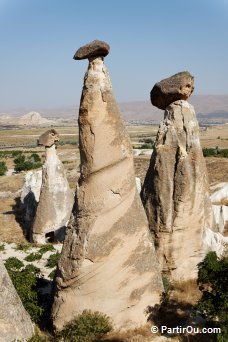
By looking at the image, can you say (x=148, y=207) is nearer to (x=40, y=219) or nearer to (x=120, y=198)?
(x=120, y=198)

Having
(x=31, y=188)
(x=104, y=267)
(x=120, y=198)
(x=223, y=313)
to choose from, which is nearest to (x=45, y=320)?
(x=104, y=267)

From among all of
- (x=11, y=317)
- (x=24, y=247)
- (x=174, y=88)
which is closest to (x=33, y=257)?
(x=24, y=247)

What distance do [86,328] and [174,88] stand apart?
5548 millimetres

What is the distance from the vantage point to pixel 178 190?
923 cm

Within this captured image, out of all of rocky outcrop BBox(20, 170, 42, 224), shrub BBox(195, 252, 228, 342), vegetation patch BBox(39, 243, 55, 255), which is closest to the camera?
shrub BBox(195, 252, 228, 342)

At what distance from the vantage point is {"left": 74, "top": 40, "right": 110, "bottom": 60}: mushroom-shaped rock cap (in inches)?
275

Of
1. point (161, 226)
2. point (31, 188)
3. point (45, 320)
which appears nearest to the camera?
point (45, 320)

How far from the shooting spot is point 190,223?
9.45 meters

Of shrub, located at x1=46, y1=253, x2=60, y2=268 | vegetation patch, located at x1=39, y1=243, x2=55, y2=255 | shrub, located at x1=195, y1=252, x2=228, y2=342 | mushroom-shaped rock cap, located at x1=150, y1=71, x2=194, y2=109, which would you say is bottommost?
vegetation patch, located at x1=39, y1=243, x2=55, y2=255

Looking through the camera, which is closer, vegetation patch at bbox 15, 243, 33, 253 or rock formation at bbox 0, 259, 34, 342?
rock formation at bbox 0, 259, 34, 342

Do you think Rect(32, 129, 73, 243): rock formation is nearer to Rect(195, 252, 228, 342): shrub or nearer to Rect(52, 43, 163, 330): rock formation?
Rect(52, 43, 163, 330): rock formation

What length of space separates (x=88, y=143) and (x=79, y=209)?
121 cm

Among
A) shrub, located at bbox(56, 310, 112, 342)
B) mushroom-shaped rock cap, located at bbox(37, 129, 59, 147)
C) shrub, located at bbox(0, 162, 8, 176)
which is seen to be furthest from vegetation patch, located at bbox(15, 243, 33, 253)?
shrub, located at bbox(0, 162, 8, 176)

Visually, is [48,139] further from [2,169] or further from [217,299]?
[2,169]
